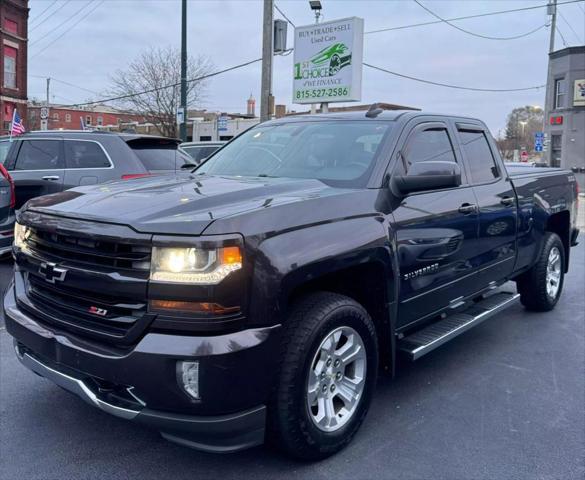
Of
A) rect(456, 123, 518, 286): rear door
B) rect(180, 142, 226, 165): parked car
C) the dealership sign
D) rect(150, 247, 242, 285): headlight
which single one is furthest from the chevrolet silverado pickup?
the dealership sign

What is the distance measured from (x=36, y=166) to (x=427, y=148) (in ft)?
19.9

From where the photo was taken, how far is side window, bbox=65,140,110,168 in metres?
8.18

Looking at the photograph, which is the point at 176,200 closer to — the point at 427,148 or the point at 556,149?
the point at 427,148

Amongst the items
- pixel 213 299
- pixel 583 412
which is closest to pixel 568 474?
pixel 583 412

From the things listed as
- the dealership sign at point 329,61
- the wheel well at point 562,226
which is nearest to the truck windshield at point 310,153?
the wheel well at point 562,226

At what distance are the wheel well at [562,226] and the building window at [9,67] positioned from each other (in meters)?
32.2

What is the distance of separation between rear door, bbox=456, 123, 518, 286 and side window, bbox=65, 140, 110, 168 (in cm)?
529

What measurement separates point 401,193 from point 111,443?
2257 millimetres

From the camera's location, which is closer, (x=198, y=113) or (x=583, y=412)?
(x=583, y=412)

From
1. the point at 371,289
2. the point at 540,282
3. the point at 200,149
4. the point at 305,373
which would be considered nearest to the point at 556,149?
the point at 200,149

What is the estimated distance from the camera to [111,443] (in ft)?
10.8

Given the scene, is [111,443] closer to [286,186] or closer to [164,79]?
[286,186]

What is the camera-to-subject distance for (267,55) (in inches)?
592

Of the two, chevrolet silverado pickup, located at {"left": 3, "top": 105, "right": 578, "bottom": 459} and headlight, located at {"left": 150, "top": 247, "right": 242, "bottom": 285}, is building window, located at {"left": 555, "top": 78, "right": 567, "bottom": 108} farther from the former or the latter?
headlight, located at {"left": 150, "top": 247, "right": 242, "bottom": 285}
